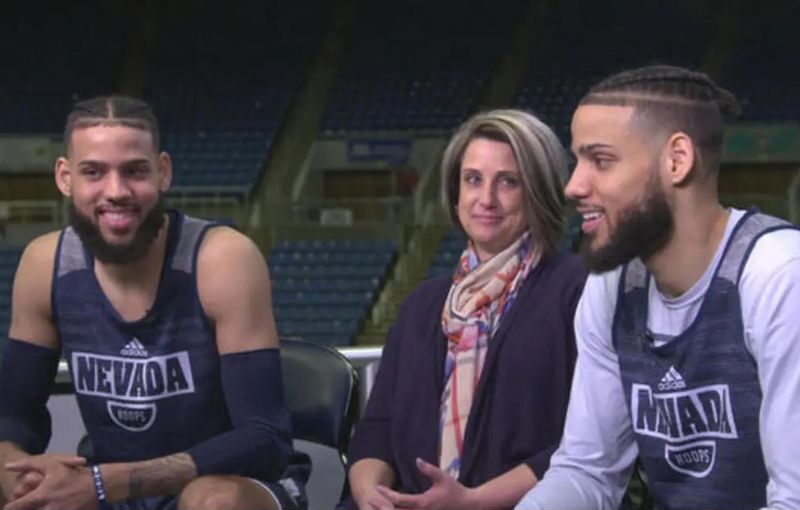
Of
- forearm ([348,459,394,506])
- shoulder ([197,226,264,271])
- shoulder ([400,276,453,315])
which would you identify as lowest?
forearm ([348,459,394,506])

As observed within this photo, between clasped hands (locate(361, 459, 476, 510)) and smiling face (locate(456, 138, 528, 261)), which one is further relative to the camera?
smiling face (locate(456, 138, 528, 261))

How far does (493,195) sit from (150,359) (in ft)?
2.18

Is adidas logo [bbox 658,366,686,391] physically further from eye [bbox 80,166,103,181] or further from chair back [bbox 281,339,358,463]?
eye [bbox 80,166,103,181]

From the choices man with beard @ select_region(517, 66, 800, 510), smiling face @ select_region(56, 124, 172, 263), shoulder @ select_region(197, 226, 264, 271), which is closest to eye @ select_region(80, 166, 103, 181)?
smiling face @ select_region(56, 124, 172, 263)

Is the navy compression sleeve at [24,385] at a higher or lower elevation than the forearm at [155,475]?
higher

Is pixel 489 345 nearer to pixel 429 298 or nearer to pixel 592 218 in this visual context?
pixel 429 298

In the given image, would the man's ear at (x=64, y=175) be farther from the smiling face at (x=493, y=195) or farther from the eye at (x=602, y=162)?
the eye at (x=602, y=162)

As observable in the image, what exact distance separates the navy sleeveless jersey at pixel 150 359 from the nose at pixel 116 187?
13 cm

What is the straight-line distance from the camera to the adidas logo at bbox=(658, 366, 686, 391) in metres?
1.90

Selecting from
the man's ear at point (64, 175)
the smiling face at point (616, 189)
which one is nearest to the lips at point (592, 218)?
the smiling face at point (616, 189)

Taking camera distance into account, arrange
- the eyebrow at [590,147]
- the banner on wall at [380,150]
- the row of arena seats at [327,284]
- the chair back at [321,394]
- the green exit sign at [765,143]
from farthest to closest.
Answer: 1. the banner on wall at [380,150]
2. the green exit sign at [765,143]
3. the row of arena seats at [327,284]
4. the chair back at [321,394]
5. the eyebrow at [590,147]

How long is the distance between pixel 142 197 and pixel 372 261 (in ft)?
30.1

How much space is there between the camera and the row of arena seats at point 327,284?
428 inches

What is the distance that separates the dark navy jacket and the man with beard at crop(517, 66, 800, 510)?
321 millimetres
